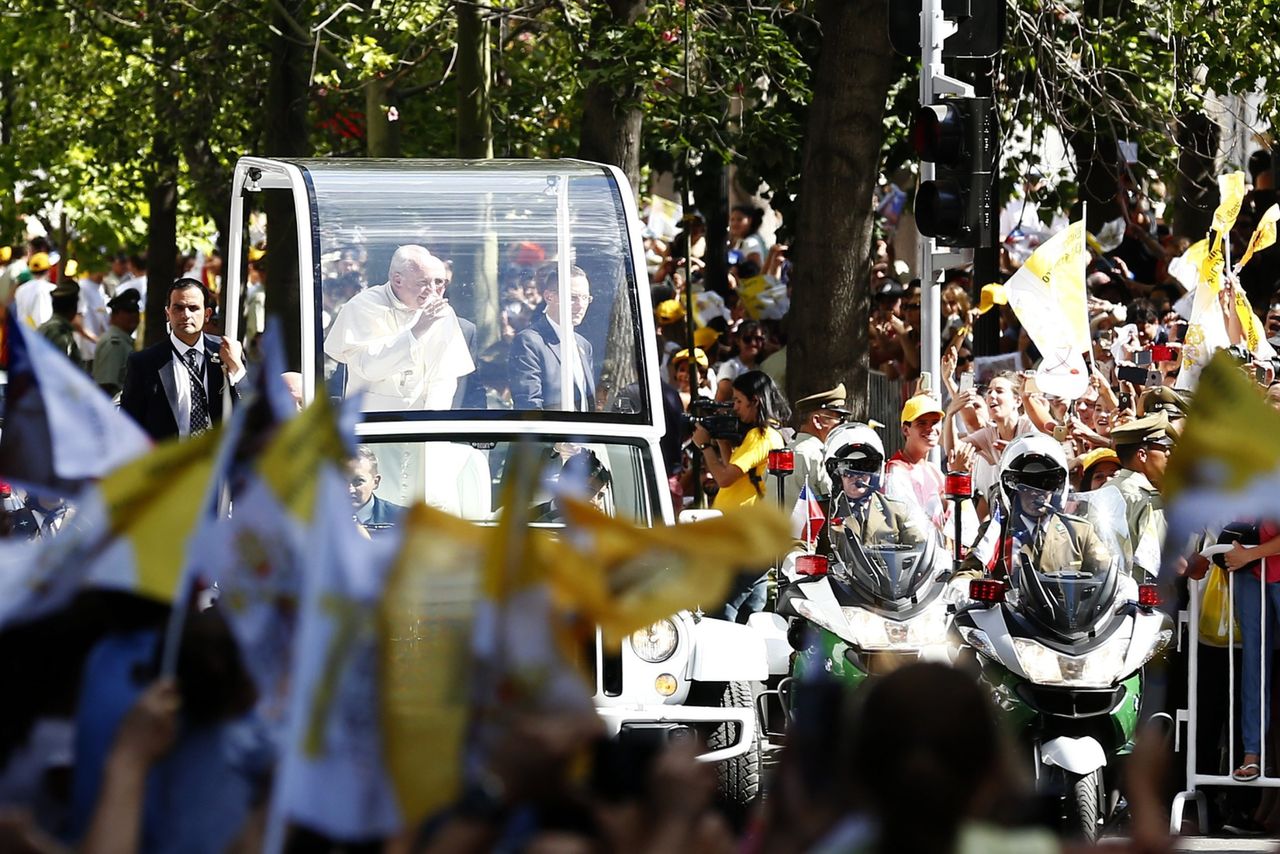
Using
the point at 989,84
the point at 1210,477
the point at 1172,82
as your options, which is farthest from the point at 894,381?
the point at 1210,477

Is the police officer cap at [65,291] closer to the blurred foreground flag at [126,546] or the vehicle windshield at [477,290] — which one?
the vehicle windshield at [477,290]

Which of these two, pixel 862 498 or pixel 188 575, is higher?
pixel 188 575

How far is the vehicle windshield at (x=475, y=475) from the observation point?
985 cm

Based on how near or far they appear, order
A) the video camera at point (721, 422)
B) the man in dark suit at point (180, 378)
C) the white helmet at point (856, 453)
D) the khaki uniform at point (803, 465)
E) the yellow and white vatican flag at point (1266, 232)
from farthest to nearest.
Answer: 1. the yellow and white vatican flag at point (1266, 232)
2. the video camera at point (721, 422)
3. the khaki uniform at point (803, 465)
4. the man in dark suit at point (180, 378)
5. the white helmet at point (856, 453)

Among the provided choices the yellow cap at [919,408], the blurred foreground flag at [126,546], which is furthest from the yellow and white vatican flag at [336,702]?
the yellow cap at [919,408]

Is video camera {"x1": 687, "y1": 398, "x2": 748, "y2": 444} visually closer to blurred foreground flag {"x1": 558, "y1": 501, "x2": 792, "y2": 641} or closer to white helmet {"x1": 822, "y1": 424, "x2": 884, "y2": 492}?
white helmet {"x1": 822, "y1": 424, "x2": 884, "y2": 492}

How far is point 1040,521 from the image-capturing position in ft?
30.2

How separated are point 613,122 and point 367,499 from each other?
6.79 m

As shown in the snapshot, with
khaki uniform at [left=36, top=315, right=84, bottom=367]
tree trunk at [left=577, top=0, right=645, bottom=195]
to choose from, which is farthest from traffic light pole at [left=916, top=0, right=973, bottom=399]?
khaki uniform at [left=36, top=315, right=84, bottom=367]

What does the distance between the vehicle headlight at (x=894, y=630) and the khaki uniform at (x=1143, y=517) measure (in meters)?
0.83

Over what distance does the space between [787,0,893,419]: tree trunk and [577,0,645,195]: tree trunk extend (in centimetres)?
127

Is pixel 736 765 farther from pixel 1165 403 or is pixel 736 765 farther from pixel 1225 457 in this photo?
pixel 1225 457

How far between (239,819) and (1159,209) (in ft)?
72.3

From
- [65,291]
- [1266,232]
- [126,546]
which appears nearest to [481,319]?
[1266,232]
